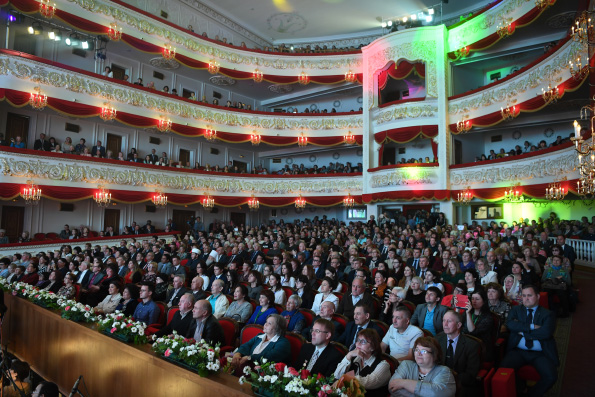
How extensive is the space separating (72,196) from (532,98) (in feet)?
48.6

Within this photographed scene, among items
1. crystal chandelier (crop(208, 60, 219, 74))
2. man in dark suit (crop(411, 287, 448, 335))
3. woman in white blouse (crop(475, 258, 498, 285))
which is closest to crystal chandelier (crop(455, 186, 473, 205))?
woman in white blouse (crop(475, 258, 498, 285))

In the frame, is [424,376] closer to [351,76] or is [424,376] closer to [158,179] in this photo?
[158,179]

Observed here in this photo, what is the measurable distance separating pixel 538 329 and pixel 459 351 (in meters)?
0.88

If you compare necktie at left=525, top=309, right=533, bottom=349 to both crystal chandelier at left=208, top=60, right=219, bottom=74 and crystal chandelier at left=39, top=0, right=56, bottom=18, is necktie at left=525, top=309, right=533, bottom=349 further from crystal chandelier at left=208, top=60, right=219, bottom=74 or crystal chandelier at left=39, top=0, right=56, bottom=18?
crystal chandelier at left=208, top=60, right=219, bottom=74

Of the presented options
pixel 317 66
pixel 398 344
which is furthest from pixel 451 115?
pixel 398 344

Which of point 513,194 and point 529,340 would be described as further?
point 513,194

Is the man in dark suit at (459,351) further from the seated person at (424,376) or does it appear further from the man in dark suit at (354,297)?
the man in dark suit at (354,297)

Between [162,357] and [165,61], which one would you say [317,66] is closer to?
[165,61]

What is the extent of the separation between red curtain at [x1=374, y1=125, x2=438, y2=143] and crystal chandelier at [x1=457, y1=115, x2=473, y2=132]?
908mm

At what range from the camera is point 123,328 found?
11.4 feet

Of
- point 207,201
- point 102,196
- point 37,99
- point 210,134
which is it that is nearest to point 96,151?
A: point 102,196

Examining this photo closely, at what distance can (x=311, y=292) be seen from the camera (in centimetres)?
525

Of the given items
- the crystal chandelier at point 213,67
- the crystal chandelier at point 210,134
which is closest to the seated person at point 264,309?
the crystal chandelier at point 210,134

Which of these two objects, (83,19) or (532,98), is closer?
(532,98)
